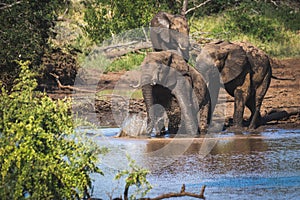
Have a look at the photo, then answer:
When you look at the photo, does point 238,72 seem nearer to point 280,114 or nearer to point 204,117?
point 204,117

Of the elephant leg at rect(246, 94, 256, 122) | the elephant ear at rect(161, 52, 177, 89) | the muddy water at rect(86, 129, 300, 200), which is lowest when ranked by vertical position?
the muddy water at rect(86, 129, 300, 200)

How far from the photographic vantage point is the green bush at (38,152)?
5.33 metres

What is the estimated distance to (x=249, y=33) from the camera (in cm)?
1748

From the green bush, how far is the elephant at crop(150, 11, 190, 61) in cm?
572

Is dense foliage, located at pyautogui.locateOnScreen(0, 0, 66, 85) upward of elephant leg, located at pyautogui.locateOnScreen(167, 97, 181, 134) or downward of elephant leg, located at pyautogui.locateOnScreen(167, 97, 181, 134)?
upward

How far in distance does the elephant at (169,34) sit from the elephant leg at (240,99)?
2.94ft

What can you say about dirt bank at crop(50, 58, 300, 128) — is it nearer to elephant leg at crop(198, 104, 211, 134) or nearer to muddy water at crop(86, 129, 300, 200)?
elephant leg at crop(198, 104, 211, 134)

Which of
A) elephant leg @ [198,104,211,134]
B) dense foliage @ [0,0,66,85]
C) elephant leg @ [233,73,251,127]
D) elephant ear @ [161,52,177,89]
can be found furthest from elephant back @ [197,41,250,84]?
dense foliage @ [0,0,66,85]

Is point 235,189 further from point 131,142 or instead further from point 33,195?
point 131,142

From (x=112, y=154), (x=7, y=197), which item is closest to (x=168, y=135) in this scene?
(x=112, y=154)

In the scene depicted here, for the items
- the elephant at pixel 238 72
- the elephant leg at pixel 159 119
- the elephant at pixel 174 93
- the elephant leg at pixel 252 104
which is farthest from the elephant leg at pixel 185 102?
the elephant leg at pixel 252 104

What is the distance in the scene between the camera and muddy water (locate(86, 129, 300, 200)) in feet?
23.2

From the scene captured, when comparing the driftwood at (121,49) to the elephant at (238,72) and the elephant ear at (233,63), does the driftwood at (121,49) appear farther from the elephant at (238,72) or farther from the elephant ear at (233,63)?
the elephant ear at (233,63)

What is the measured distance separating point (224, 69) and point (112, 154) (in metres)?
3.17
